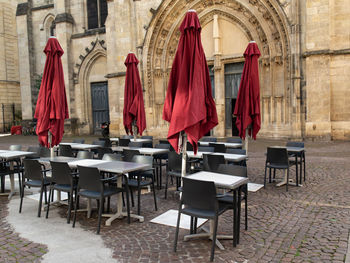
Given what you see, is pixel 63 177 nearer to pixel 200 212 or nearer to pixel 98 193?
pixel 98 193

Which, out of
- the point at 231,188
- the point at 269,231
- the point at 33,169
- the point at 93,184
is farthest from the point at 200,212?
the point at 33,169

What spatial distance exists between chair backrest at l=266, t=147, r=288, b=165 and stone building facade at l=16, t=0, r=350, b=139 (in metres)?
7.61

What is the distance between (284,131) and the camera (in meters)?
14.7

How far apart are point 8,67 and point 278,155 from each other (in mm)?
28364

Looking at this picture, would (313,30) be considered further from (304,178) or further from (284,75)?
(304,178)

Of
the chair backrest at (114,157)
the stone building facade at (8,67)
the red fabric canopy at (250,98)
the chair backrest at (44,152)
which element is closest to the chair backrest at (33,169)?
the chair backrest at (114,157)

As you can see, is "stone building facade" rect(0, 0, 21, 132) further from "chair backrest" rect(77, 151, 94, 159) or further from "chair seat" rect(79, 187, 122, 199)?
"chair seat" rect(79, 187, 122, 199)

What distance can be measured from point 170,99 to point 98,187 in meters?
1.85

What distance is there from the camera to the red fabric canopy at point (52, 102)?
275 inches

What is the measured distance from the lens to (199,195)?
3.93 meters

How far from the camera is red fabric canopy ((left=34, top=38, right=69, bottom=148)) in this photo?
698 cm

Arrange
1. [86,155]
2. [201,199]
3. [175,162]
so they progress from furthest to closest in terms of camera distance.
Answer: [86,155] → [175,162] → [201,199]

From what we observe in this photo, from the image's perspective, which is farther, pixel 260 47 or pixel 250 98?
pixel 260 47

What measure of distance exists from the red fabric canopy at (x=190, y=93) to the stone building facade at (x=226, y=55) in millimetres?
10188
